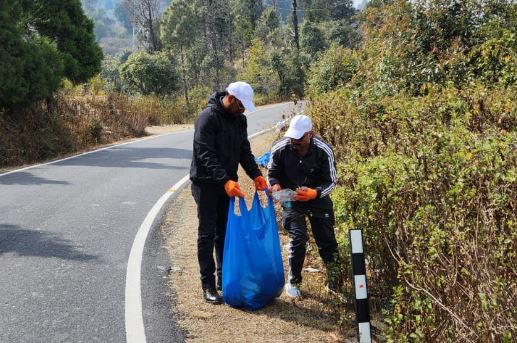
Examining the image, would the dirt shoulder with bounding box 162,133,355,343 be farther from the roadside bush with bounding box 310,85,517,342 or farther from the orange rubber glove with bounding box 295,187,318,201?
the orange rubber glove with bounding box 295,187,318,201

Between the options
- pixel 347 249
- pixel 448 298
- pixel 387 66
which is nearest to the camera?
pixel 448 298

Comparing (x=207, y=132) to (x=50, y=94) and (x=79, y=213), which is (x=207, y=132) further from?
(x=50, y=94)

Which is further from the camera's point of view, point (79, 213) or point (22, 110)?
point (22, 110)

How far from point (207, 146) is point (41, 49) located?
42.3 ft

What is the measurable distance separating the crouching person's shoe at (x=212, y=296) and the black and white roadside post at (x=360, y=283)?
1.48m

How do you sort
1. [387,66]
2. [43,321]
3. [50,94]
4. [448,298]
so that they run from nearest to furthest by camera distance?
1. [448,298]
2. [43,321]
3. [387,66]
4. [50,94]

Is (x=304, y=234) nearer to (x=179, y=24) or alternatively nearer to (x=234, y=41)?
(x=179, y=24)

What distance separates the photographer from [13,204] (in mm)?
8492

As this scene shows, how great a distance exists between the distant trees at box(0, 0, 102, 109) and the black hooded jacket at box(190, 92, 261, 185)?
1122 centimetres

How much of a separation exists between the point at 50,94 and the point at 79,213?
10032 millimetres

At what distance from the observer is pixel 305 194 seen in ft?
15.0

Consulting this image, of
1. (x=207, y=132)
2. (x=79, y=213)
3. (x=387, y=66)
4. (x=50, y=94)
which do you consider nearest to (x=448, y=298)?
(x=207, y=132)

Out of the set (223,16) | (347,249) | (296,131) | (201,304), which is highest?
(223,16)

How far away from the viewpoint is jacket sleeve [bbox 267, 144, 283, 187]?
485 cm
